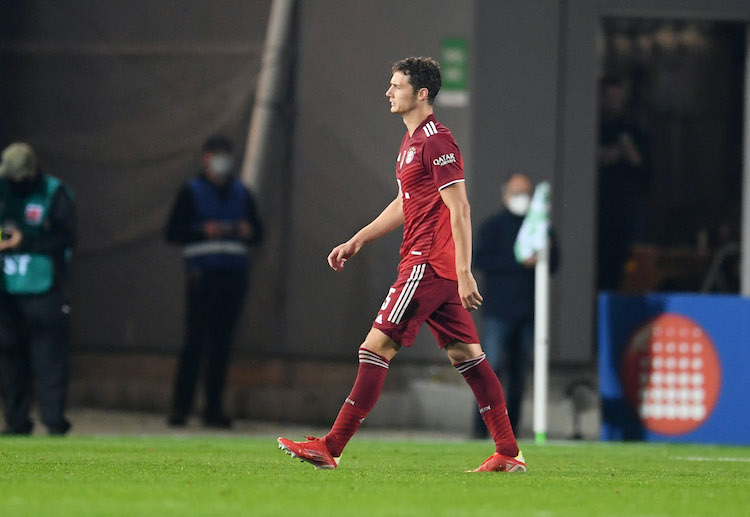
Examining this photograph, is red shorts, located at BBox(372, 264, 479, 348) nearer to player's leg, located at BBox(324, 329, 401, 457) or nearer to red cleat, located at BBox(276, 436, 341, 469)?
player's leg, located at BBox(324, 329, 401, 457)

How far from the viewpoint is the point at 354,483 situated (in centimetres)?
771

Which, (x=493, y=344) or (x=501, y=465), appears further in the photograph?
(x=493, y=344)

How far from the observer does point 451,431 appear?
14.8 metres

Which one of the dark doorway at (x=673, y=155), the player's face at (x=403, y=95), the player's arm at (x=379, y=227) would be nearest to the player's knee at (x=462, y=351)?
the player's arm at (x=379, y=227)

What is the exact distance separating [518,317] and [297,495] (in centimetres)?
709

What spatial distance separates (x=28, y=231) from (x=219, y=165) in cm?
230

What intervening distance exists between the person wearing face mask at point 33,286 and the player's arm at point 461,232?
5544 millimetres

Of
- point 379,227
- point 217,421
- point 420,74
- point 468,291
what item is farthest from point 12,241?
point 468,291

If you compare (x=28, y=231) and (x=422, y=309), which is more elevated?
(x=28, y=231)

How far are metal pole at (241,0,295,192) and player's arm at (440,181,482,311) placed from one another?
7566 millimetres

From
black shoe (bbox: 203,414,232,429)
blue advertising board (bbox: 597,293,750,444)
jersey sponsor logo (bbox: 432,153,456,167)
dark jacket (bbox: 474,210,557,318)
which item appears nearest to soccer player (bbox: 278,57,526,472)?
jersey sponsor logo (bbox: 432,153,456,167)

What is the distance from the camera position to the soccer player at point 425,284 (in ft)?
26.9

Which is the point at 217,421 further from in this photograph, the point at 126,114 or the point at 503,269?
the point at 126,114

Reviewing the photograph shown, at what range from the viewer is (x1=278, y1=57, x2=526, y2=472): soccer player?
8.20 meters
